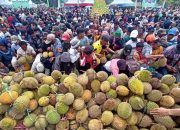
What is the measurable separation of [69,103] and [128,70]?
6.13ft

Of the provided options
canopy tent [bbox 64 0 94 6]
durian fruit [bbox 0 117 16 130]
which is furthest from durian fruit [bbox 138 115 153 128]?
canopy tent [bbox 64 0 94 6]

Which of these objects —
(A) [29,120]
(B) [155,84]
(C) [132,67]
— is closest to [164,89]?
(B) [155,84]

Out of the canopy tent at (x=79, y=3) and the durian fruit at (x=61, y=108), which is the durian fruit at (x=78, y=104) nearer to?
the durian fruit at (x=61, y=108)

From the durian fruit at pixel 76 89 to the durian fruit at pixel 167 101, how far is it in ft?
3.06

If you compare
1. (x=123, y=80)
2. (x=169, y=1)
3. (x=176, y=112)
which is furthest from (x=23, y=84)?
(x=169, y=1)

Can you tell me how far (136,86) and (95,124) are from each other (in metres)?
0.62

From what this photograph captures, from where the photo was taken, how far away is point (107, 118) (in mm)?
2893

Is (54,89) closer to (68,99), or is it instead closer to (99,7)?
(68,99)

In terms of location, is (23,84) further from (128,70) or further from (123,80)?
(128,70)

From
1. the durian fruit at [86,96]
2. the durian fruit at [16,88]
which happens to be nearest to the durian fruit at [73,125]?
the durian fruit at [86,96]

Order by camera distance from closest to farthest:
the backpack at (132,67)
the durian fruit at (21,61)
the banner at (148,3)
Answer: the backpack at (132,67) < the durian fruit at (21,61) < the banner at (148,3)

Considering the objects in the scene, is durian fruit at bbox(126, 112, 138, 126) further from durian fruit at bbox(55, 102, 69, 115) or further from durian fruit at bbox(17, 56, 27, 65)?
durian fruit at bbox(17, 56, 27, 65)

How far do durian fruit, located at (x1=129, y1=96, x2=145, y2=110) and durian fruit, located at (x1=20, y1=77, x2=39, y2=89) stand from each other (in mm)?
1189

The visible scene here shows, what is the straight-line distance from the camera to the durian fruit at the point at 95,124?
2.86m
